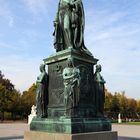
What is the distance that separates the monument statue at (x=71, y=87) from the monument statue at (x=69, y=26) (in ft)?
4.88

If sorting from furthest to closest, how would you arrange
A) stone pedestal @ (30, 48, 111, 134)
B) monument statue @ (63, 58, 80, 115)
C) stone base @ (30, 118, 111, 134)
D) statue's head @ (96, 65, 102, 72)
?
statue's head @ (96, 65, 102, 72), stone pedestal @ (30, 48, 111, 134), monument statue @ (63, 58, 80, 115), stone base @ (30, 118, 111, 134)

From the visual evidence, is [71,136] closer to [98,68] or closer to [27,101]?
[98,68]

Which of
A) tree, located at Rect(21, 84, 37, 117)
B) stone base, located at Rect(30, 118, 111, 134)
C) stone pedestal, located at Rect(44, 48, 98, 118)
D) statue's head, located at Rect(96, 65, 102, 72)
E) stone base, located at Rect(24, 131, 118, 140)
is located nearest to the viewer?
stone base, located at Rect(24, 131, 118, 140)

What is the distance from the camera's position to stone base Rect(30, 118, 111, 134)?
924 centimetres

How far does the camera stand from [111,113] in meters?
74.8

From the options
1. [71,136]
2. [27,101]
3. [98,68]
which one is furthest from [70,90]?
[27,101]

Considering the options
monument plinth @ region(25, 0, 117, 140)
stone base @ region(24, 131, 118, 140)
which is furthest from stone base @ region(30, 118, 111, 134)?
stone base @ region(24, 131, 118, 140)

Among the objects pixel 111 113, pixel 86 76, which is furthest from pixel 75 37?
Result: pixel 111 113

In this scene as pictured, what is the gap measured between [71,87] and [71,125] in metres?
1.13

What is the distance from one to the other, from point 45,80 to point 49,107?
0.94m

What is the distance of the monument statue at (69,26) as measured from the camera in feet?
35.9

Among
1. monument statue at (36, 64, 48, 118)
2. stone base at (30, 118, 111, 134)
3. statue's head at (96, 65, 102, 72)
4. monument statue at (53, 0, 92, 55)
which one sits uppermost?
monument statue at (53, 0, 92, 55)

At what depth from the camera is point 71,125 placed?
9156mm

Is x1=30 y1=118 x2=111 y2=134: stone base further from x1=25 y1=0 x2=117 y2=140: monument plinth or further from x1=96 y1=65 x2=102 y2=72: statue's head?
x1=96 y1=65 x2=102 y2=72: statue's head
